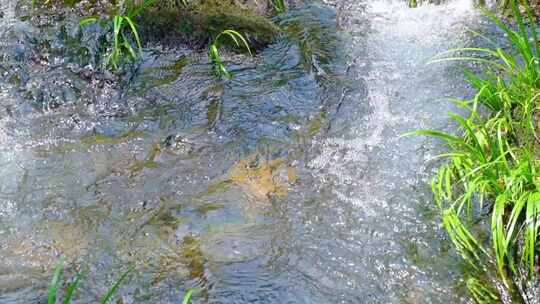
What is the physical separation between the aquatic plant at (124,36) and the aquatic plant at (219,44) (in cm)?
69

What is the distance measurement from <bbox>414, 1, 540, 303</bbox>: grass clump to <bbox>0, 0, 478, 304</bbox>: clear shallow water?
18 cm

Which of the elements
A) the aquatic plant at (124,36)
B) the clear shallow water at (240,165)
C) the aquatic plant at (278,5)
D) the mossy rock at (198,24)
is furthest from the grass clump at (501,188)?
the aquatic plant at (124,36)

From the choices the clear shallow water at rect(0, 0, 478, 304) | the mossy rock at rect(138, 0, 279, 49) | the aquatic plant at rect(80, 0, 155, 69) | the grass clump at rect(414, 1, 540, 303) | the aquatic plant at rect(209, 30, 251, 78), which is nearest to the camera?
the grass clump at rect(414, 1, 540, 303)

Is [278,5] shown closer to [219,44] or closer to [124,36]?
[219,44]

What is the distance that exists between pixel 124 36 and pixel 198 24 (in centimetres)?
73

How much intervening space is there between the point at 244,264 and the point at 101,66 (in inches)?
107

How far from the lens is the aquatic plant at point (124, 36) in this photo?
539cm

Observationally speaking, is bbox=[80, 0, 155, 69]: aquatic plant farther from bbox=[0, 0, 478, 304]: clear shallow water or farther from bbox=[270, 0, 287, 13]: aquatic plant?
bbox=[270, 0, 287, 13]: aquatic plant

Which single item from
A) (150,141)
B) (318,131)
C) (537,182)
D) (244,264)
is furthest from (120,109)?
(537,182)

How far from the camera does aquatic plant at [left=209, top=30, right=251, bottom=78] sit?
5570 mm

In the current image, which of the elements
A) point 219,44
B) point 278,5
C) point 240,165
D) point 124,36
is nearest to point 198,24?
point 219,44

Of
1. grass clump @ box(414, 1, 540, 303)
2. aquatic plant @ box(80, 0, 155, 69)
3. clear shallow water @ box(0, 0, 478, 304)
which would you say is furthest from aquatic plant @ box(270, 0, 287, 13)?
grass clump @ box(414, 1, 540, 303)

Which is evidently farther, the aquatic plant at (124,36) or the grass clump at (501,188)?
the aquatic plant at (124,36)

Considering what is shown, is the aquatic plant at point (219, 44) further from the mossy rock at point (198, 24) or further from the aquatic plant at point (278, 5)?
the aquatic plant at point (278, 5)
